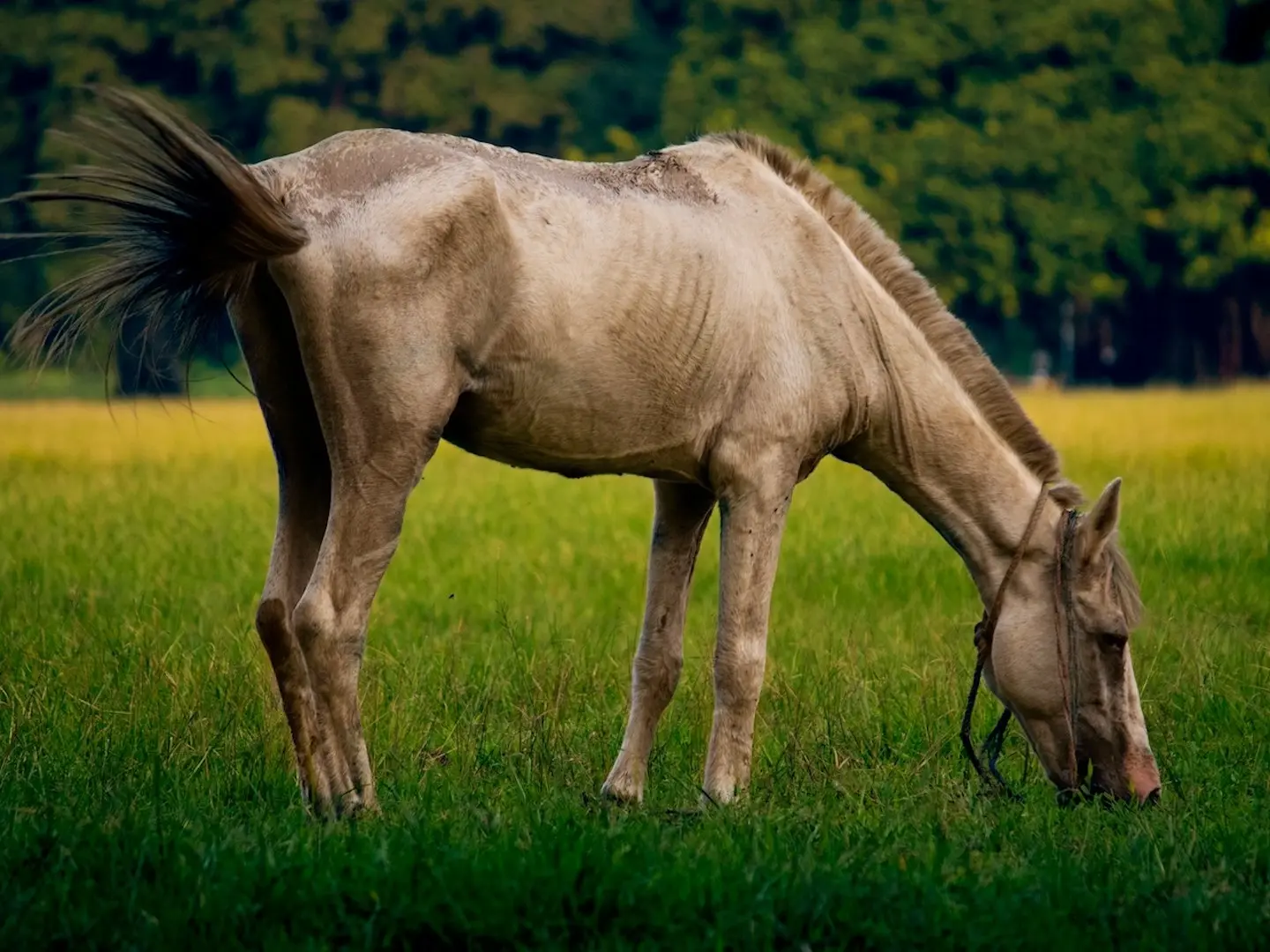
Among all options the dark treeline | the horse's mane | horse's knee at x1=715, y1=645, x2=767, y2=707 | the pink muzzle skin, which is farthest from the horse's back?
the dark treeline

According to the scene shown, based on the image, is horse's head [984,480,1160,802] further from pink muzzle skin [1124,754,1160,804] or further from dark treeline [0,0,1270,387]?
dark treeline [0,0,1270,387]

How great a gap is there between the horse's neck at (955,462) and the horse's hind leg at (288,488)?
1941mm

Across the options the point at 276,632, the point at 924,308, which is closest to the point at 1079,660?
the point at 924,308

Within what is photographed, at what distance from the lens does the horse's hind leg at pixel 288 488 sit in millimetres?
5543

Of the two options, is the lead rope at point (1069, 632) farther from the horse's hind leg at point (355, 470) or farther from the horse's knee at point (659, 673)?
the horse's hind leg at point (355, 470)

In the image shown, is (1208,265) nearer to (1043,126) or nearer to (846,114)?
(1043,126)

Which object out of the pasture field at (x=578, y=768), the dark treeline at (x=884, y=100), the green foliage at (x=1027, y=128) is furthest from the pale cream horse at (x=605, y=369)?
the green foliage at (x=1027, y=128)

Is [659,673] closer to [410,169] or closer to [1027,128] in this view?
[410,169]

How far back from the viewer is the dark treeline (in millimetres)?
43281

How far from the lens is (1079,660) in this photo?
623 cm

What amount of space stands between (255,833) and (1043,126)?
42460mm

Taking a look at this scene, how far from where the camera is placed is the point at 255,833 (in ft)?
16.4

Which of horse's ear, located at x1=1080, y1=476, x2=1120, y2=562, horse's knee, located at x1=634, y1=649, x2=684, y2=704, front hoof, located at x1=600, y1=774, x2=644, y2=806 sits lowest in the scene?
front hoof, located at x1=600, y1=774, x2=644, y2=806

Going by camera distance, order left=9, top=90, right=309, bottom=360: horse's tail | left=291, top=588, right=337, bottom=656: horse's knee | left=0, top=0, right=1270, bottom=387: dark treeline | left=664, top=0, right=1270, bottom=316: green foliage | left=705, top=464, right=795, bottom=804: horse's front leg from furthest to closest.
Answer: left=664, top=0, right=1270, bottom=316: green foliage
left=0, top=0, right=1270, bottom=387: dark treeline
left=705, top=464, right=795, bottom=804: horse's front leg
left=291, top=588, right=337, bottom=656: horse's knee
left=9, top=90, right=309, bottom=360: horse's tail
